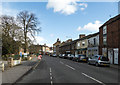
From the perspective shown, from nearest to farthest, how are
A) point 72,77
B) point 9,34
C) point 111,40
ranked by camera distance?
1. point 72,77
2. point 111,40
3. point 9,34

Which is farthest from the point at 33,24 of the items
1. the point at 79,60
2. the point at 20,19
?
the point at 79,60

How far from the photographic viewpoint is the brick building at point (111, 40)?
80.8ft

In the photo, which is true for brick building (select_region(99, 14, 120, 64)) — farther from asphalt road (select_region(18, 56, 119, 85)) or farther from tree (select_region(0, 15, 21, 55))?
tree (select_region(0, 15, 21, 55))

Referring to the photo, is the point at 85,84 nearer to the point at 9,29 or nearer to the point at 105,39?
the point at 105,39

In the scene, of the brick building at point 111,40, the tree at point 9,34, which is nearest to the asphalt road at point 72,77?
the brick building at point 111,40

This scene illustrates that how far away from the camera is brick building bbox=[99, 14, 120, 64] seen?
2462 cm

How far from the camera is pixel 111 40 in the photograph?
88.7 ft

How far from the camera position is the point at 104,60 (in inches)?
826

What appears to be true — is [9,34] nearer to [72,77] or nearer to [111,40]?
[111,40]

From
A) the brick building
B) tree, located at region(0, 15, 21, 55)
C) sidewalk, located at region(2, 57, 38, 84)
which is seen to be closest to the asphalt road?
sidewalk, located at region(2, 57, 38, 84)

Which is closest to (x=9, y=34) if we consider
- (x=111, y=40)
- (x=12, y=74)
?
(x=111, y=40)

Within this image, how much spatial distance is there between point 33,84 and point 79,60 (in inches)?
947

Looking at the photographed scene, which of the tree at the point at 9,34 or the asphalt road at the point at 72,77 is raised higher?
the tree at the point at 9,34

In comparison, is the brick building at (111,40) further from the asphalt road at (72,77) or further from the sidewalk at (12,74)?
the sidewalk at (12,74)
